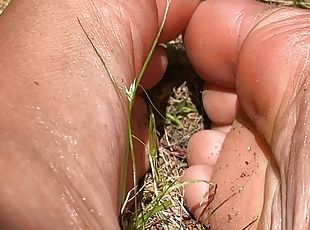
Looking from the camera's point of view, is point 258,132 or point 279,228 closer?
point 279,228

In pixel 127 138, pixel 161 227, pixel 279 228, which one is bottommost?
pixel 161 227

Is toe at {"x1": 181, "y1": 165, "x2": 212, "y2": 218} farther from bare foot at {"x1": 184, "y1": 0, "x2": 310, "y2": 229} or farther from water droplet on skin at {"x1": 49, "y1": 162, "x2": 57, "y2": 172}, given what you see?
water droplet on skin at {"x1": 49, "y1": 162, "x2": 57, "y2": 172}

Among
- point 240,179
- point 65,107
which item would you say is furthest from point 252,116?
point 65,107

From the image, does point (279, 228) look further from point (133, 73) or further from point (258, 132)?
point (133, 73)

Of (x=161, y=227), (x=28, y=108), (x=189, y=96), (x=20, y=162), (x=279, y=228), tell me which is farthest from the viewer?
(x=189, y=96)

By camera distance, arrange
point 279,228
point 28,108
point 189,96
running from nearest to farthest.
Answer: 1. point 28,108
2. point 279,228
3. point 189,96

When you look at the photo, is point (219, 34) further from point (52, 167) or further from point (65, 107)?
point (52, 167)

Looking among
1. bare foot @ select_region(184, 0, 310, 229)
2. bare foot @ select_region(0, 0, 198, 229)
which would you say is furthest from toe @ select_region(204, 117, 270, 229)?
bare foot @ select_region(0, 0, 198, 229)

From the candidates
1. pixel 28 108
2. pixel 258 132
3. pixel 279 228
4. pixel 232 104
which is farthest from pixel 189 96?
pixel 28 108
